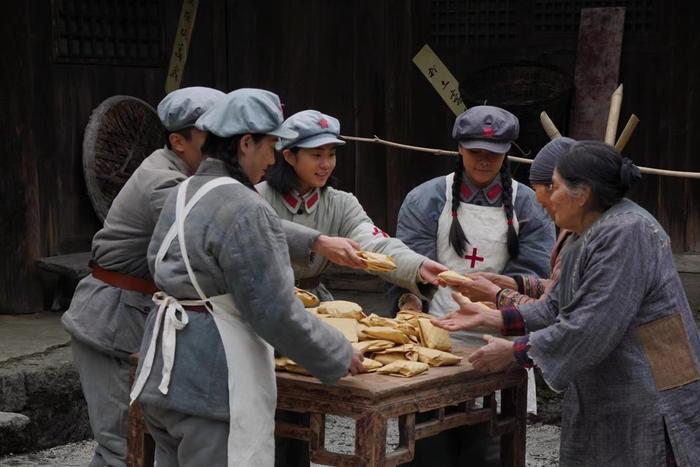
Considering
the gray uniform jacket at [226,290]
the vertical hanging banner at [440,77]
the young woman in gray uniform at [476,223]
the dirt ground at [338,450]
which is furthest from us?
the vertical hanging banner at [440,77]

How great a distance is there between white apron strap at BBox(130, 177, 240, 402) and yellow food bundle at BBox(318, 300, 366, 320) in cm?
92

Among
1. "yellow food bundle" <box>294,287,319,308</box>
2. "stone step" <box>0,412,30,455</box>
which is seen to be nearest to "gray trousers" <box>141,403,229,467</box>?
"yellow food bundle" <box>294,287,319,308</box>

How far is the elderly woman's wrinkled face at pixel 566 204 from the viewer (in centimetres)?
416

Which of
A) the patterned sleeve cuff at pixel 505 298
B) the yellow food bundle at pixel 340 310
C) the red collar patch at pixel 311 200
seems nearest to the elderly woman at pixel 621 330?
the patterned sleeve cuff at pixel 505 298

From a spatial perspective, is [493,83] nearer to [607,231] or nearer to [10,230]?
[10,230]

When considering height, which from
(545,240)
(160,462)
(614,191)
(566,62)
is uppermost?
(566,62)

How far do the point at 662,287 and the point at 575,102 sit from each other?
4.91 metres

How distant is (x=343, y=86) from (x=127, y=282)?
483 centimetres

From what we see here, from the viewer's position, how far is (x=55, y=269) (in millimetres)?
8508

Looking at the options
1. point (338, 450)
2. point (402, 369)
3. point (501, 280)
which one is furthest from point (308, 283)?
point (338, 450)

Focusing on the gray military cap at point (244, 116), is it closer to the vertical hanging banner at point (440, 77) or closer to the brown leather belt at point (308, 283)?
the brown leather belt at point (308, 283)

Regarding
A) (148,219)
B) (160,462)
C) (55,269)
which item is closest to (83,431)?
(55,269)

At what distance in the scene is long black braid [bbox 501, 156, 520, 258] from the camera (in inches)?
213

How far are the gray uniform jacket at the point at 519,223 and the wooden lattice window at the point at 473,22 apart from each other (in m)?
4.03
